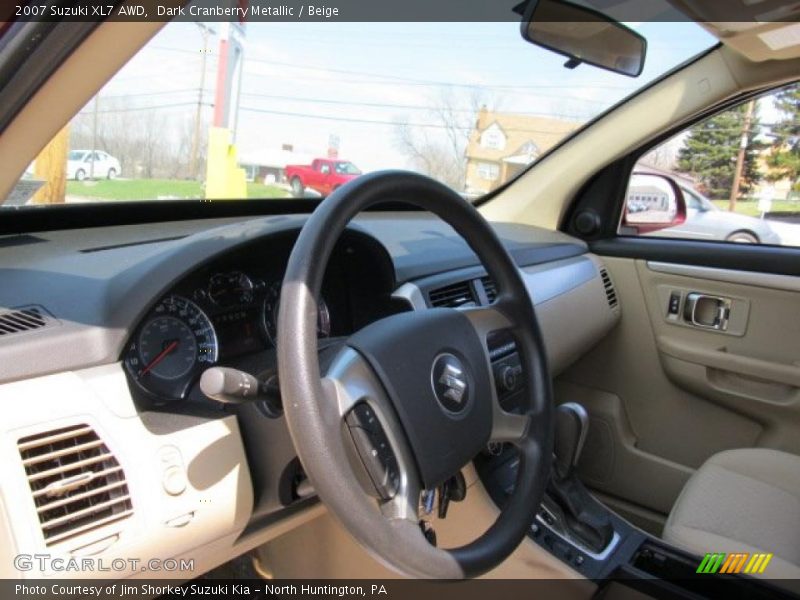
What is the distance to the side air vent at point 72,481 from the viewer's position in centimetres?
104

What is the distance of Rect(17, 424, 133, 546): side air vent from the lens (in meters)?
1.04

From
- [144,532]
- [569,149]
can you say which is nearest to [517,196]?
[569,149]

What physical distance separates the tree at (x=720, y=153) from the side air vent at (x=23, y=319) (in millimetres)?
2344

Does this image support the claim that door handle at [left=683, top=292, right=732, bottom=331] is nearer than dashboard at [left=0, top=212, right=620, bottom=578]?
No

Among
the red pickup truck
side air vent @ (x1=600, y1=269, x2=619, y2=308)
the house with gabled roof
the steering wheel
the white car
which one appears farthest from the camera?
the house with gabled roof

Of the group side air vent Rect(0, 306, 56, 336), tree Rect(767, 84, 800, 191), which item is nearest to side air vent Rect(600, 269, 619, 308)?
tree Rect(767, 84, 800, 191)

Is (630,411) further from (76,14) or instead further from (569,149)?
(76,14)

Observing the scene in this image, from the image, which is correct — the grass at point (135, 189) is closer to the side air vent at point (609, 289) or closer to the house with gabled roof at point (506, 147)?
the house with gabled roof at point (506, 147)

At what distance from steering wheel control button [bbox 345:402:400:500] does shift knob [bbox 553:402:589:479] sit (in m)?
0.91

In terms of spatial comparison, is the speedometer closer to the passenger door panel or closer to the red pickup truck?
the red pickup truck

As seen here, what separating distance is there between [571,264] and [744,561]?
1.26 meters

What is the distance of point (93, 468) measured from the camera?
110 centimetres

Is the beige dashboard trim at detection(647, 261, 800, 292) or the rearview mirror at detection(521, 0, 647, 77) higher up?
the rearview mirror at detection(521, 0, 647, 77)

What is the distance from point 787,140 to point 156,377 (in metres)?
2.33
